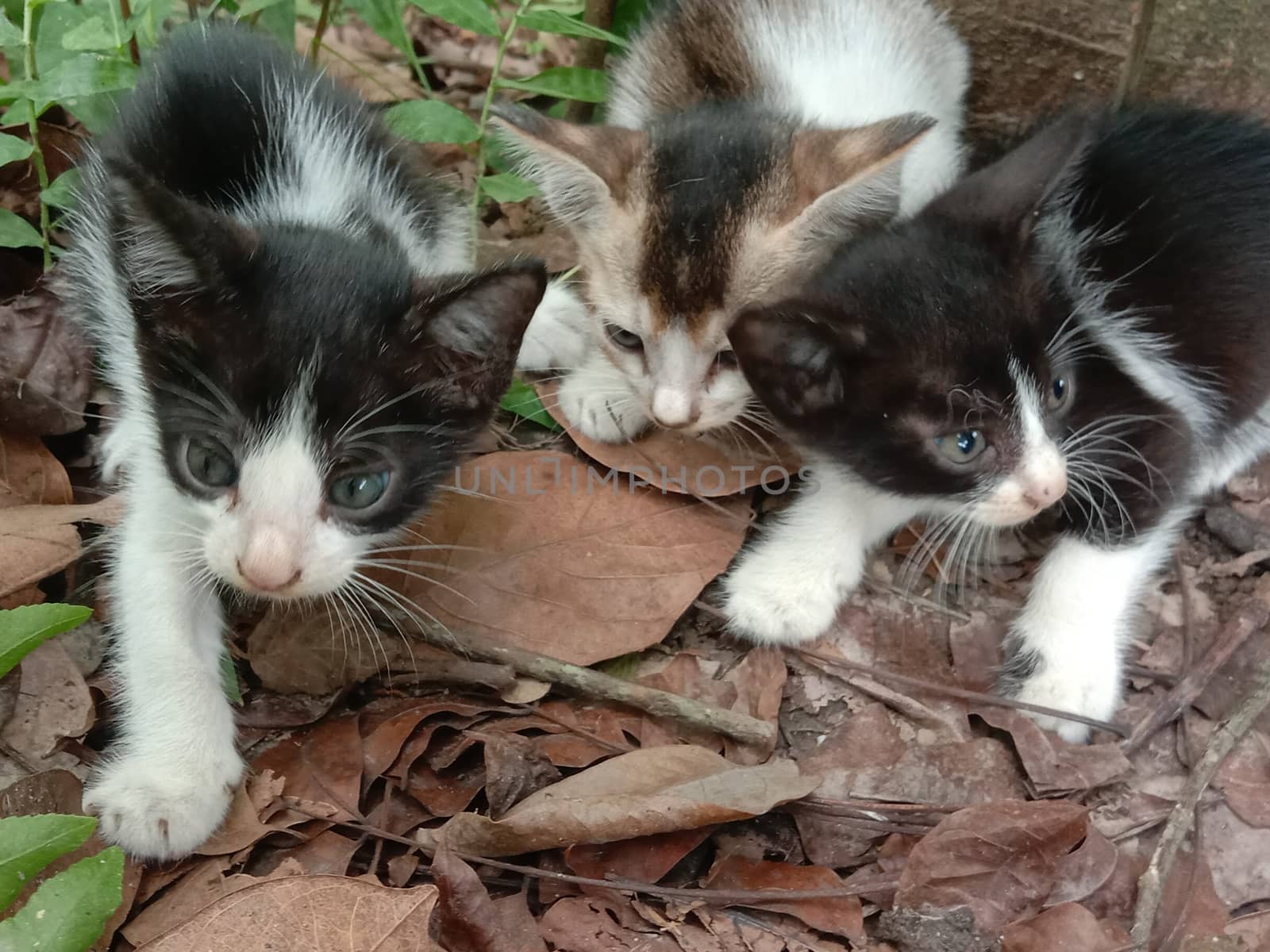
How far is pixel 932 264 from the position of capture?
5.79ft

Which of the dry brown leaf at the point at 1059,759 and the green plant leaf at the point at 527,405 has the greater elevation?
the green plant leaf at the point at 527,405

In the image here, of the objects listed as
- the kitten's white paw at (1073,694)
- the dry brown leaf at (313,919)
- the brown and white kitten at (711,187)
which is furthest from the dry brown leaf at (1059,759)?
the dry brown leaf at (313,919)

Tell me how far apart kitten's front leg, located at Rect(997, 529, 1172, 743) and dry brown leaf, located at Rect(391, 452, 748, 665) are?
1.90 ft

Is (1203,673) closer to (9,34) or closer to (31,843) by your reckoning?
(31,843)

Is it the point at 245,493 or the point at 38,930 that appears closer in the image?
the point at 38,930

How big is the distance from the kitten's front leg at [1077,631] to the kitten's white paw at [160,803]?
1.38m

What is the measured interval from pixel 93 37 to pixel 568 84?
3.19 ft

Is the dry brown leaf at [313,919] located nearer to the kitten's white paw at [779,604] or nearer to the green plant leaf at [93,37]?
the kitten's white paw at [779,604]

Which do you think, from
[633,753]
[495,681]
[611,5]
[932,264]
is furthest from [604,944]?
[611,5]

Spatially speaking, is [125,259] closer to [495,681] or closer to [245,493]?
[245,493]

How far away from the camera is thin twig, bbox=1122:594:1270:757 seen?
6.20 ft

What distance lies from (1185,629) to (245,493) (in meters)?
1.73

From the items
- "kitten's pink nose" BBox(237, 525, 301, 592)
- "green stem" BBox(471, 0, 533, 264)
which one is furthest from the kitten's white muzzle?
"green stem" BBox(471, 0, 533, 264)

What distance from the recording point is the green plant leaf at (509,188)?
7.21 feet
